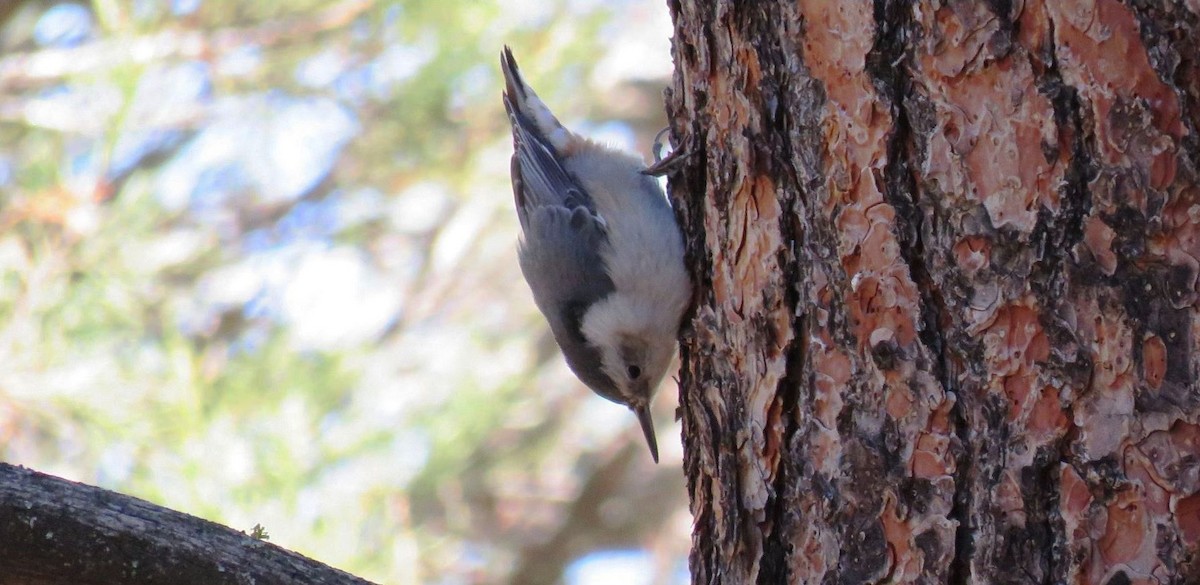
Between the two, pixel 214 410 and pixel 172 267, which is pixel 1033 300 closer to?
pixel 214 410

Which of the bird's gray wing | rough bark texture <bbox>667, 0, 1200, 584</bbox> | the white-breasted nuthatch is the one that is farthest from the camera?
the bird's gray wing

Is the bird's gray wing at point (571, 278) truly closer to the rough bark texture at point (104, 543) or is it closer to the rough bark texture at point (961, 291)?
the rough bark texture at point (961, 291)

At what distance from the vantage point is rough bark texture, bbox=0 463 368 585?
1.34m

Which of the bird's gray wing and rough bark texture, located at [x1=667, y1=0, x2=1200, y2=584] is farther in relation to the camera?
the bird's gray wing

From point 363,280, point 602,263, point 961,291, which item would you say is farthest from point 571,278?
point 363,280

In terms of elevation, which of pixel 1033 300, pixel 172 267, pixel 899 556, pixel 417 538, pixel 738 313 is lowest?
pixel 899 556

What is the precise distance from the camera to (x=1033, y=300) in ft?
4.55

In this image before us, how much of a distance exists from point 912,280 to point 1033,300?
155 mm

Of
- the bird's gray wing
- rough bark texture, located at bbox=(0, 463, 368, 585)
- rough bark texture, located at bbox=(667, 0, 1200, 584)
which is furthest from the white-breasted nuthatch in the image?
rough bark texture, located at bbox=(0, 463, 368, 585)

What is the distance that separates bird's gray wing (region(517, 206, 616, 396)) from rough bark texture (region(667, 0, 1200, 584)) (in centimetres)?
113

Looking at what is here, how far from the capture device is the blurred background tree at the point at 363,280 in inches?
140

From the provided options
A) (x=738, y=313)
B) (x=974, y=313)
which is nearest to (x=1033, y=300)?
(x=974, y=313)

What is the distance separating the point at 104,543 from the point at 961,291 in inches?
41.4

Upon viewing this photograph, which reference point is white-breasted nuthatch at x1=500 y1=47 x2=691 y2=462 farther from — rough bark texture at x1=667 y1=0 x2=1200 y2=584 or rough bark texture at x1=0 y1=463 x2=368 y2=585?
rough bark texture at x1=0 y1=463 x2=368 y2=585
